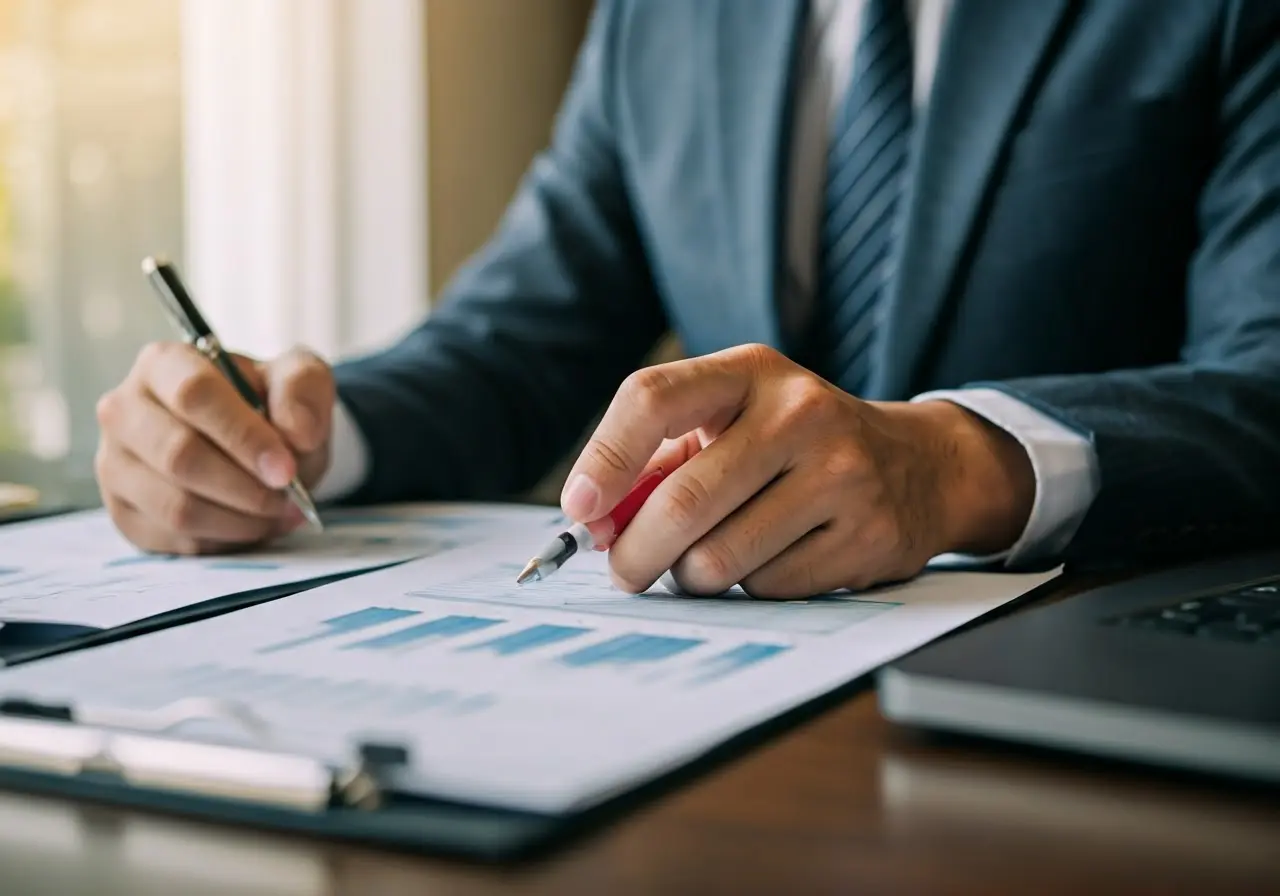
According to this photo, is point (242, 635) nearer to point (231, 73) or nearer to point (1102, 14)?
point (1102, 14)

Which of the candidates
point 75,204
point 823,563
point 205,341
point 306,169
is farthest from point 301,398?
point 306,169

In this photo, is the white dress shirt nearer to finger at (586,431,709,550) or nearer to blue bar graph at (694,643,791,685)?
finger at (586,431,709,550)

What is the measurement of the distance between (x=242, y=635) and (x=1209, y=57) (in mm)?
884

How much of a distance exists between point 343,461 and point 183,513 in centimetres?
22

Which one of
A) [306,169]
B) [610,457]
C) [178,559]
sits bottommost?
[178,559]

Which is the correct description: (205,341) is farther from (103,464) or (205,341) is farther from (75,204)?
(75,204)

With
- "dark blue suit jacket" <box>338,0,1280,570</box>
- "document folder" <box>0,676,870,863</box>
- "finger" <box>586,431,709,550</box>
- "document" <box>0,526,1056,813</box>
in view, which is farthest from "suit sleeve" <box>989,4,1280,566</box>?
"document folder" <box>0,676,870,863</box>

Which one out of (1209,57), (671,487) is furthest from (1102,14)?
(671,487)

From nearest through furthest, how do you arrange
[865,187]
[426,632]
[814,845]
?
[814,845] → [426,632] → [865,187]

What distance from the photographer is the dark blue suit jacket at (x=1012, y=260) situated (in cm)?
87

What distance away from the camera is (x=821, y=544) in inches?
27.2

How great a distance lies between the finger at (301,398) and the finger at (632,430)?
35cm

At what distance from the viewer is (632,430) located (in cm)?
66

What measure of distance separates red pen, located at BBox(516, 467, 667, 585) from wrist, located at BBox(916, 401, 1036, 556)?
173 mm
